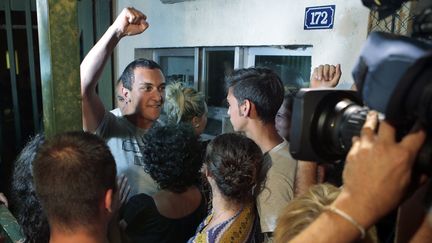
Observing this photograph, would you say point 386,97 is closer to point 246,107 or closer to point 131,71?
point 246,107

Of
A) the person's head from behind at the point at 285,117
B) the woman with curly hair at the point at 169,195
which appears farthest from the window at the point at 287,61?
the woman with curly hair at the point at 169,195

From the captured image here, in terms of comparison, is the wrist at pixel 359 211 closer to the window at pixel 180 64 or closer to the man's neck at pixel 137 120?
the man's neck at pixel 137 120

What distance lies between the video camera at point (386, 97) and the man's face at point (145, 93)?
149cm

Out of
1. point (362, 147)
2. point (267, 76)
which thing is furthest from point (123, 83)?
point (362, 147)

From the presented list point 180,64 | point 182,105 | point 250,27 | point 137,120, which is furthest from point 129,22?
point 180,64

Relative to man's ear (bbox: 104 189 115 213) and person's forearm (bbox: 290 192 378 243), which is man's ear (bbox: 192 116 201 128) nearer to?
man's ear (bbox: 104 189 115 213)

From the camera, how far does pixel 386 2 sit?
2.25ft

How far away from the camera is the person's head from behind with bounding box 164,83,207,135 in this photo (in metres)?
2.69

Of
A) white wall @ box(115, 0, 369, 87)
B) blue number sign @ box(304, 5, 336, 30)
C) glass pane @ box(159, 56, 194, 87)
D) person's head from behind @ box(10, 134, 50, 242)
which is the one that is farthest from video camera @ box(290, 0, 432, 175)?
glass pane @ box(159, 56, 194, 87)

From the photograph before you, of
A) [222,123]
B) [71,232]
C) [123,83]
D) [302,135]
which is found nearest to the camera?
[302,135]

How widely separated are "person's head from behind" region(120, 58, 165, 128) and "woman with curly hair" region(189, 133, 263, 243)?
2.64 feet

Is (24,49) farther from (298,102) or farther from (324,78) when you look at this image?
(298,102)

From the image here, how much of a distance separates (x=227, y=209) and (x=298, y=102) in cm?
76

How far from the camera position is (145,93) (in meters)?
2.13
